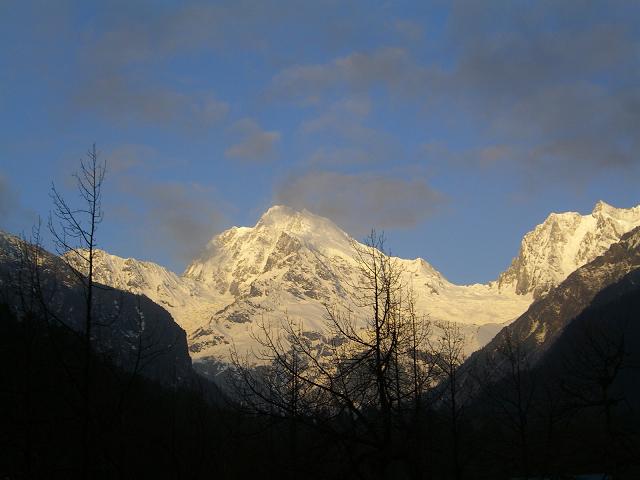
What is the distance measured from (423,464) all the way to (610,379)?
5.75 metres

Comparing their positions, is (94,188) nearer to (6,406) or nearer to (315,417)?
(315,417)

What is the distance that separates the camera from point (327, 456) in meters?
15.8

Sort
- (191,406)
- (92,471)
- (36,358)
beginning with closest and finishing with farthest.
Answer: (92,471) < (36,358) < (191,406)

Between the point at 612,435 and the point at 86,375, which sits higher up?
the point at 86,375

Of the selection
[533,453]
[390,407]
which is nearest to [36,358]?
[390,407]

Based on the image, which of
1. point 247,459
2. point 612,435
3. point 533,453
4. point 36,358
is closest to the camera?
point 612,435

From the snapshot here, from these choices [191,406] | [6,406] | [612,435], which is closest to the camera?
[612,435]

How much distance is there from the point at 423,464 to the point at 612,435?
12.2 ft

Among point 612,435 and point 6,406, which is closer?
point 612,435

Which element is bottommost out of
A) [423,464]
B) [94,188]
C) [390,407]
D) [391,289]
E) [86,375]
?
[423,464]

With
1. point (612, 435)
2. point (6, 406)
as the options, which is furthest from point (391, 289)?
point (6, 406)

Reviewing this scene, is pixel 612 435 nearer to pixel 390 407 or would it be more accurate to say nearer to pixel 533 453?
pixel 533 453

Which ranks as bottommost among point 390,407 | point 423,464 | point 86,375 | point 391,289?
point 423,464

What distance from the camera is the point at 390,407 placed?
1574 cm
